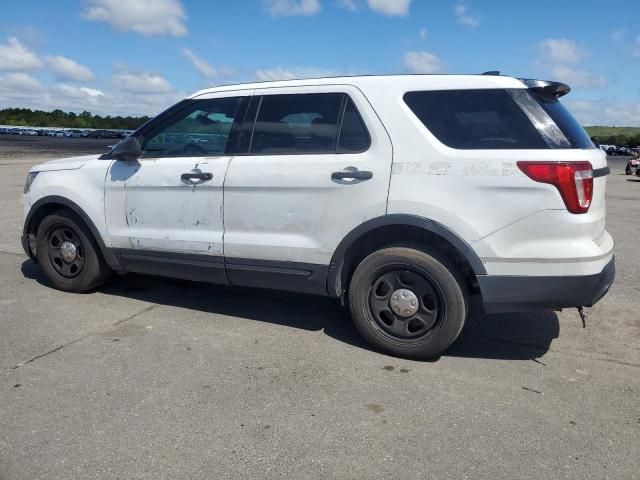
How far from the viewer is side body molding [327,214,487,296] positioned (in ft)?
12.1

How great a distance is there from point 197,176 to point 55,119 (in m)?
133

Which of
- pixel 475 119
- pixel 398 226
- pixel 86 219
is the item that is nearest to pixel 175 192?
pixel 86 219

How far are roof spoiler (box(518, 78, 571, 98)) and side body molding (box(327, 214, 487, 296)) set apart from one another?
108 centimetres

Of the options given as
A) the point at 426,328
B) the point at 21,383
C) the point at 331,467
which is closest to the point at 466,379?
the point at 426,328

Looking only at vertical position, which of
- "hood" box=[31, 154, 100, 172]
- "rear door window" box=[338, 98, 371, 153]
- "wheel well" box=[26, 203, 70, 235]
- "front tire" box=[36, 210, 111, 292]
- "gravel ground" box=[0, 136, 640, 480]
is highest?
"rear door window" box=[338, 98, 371, 153]

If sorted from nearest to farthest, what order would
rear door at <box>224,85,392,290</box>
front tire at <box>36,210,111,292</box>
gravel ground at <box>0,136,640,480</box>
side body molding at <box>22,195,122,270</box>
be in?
gravel ground at <box>0,136,640,480</box> < rear door at <box>224,85,392,290</box> < side body molding at <box>22,195,122,270</box> < front tire at <box>36,210,111,292</box>

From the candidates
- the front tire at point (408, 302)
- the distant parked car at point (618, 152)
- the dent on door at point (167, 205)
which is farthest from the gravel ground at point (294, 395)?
the distant parked car at point (618, 152)

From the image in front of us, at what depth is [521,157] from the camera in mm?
3518

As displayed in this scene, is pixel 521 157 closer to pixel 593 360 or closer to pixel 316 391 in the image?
pixel 593 360

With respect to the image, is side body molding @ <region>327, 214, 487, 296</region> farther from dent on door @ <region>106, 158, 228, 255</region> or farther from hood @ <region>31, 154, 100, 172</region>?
hood @ <region>31, 154, 100, 172</region>

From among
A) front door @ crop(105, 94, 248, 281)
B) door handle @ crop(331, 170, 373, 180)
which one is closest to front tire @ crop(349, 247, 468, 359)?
door handle @ crop(331, 170, 373, 180)

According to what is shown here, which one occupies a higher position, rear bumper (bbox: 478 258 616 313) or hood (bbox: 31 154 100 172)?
hood (bbox: 31 154 100 172)

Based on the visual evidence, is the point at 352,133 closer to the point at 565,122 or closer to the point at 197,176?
the point at 197,176

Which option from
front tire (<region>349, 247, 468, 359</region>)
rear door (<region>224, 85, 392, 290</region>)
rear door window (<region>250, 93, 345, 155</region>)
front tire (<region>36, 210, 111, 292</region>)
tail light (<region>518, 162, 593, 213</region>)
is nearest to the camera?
tail light (<region>518, 162, 593, 213</region>)
